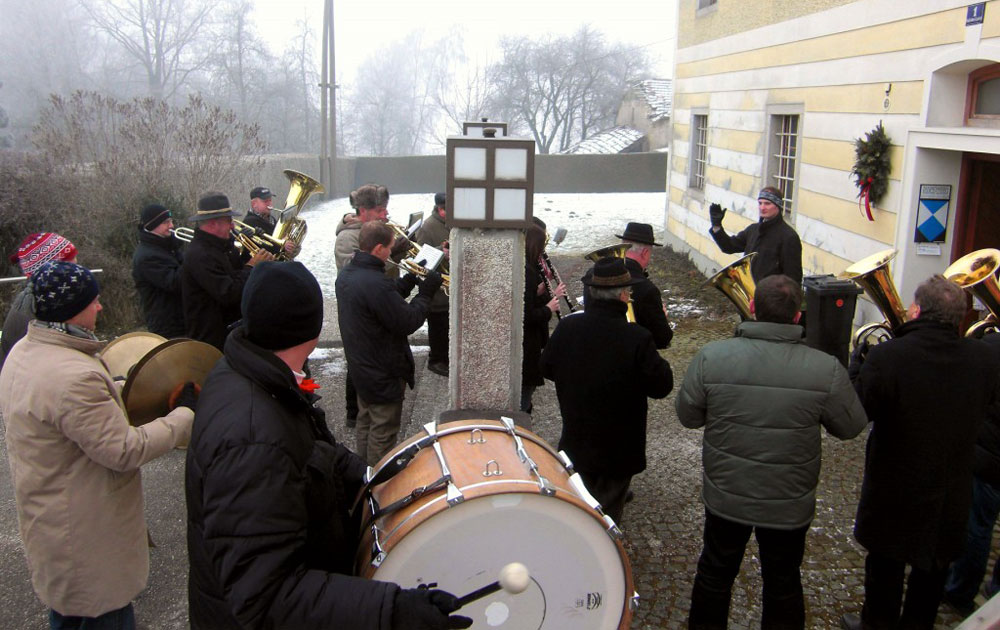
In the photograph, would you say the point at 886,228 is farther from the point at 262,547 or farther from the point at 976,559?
the point at 262,547

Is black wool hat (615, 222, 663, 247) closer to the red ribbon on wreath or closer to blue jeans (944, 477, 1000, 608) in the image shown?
blue jeans (944, 477, 1000, 608)

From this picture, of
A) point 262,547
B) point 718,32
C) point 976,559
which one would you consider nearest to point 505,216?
point 262,547

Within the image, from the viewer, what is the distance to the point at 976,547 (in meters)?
3.54

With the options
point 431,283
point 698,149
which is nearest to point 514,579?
point 431,283

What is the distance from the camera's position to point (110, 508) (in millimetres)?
2812

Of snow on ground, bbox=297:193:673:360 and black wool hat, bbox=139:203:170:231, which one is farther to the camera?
snow on ground, bbox=297:193:673:360

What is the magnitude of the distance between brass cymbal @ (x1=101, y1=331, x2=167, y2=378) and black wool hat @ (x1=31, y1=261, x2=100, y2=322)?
2.35 feet

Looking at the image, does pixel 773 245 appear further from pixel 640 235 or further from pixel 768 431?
pixel 768 431

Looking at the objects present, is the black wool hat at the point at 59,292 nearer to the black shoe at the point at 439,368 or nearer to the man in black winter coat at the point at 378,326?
the man in black winter coat at the point at 378,326

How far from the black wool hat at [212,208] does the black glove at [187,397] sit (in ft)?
8.11

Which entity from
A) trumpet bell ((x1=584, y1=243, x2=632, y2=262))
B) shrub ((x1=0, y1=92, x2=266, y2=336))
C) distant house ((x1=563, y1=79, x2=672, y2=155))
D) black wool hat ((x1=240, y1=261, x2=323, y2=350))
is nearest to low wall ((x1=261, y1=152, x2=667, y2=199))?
distant house ((x1=563, y1=79, x2=672, y2=155))

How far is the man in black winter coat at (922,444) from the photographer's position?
3125 millimetres

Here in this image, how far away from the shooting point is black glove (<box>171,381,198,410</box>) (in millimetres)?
2883

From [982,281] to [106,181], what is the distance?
8.94 m
